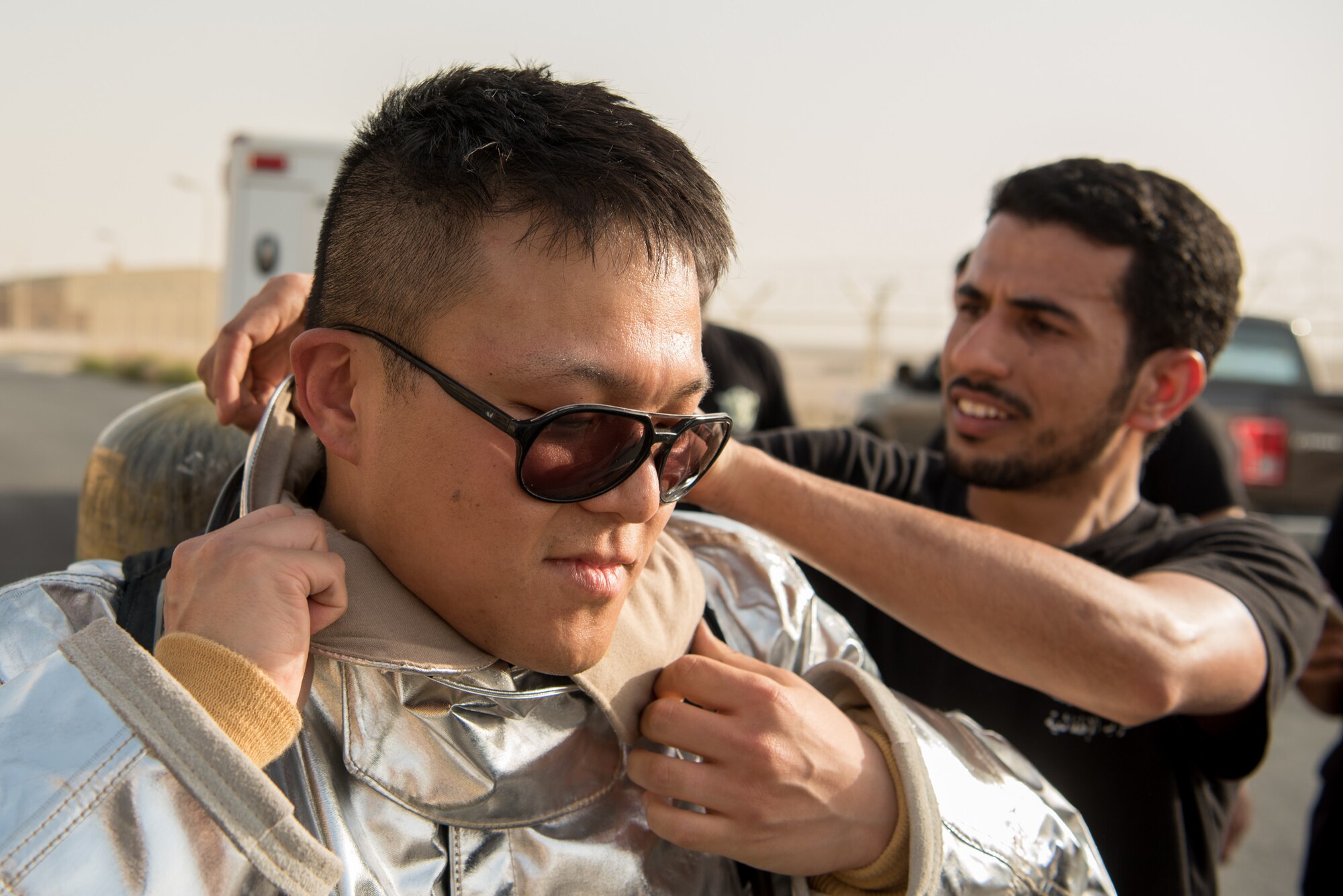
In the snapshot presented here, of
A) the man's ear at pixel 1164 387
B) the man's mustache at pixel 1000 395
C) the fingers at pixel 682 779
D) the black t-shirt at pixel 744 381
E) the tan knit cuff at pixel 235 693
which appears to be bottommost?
the black t-shirt at pixel 744 381

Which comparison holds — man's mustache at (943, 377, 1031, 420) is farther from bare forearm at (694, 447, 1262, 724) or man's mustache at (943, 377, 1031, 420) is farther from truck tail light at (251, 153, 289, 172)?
truck tail light at (251, 153, 289, 172)

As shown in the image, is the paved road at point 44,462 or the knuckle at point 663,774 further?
the paved road at point 44,462

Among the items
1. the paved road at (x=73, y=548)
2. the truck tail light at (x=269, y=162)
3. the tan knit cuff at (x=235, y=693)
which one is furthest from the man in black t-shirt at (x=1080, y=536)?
the truck tail light at (x=269, y=162)

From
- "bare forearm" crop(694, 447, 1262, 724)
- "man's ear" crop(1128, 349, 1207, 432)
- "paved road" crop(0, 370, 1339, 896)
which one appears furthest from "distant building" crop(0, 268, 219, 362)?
"bare forearm" crop(694, 447, 1262, 724)

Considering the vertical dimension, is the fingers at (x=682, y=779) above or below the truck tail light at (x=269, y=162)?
above

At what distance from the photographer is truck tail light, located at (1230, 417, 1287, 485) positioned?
7652 mm

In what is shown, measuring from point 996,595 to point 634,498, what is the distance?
0.94 meters

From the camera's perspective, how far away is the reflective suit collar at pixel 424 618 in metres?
1.39

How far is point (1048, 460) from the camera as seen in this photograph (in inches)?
109

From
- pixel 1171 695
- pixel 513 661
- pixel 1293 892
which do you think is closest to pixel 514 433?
pixel 513 661

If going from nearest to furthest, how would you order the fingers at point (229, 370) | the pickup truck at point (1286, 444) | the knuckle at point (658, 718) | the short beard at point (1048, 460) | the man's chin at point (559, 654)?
the man's chin at point (559, 654) < the knuckle at point (658, 718) < the fingers at point (229, 370) < the short beard at point (1048, 460) < the pickup truck at point (1286, 444)

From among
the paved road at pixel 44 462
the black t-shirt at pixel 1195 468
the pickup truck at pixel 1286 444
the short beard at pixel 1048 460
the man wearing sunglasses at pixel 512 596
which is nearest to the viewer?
the man wearing sunglasses at pixel 512 596

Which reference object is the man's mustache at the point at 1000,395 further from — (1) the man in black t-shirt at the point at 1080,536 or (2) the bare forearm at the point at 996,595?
Answer: (2) the bare forearm at the point at 996,595

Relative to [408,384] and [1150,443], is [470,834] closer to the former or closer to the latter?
[408,384]
